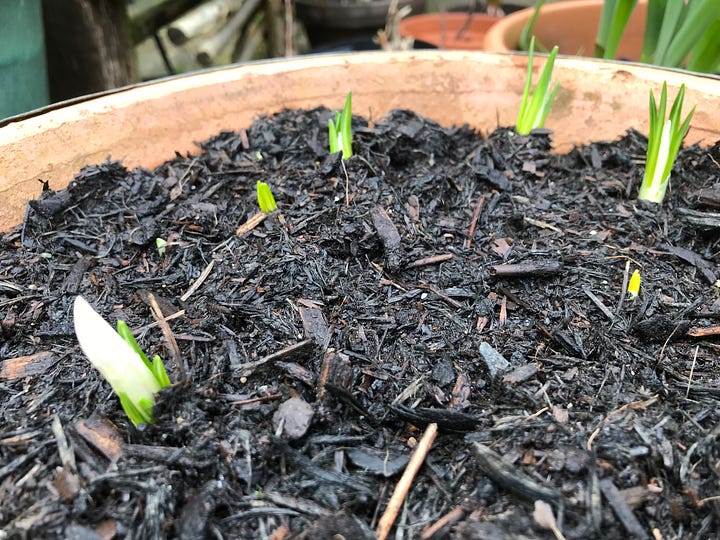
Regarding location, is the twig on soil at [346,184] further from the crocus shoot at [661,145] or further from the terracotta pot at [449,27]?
the terracotta pot at [449,27]

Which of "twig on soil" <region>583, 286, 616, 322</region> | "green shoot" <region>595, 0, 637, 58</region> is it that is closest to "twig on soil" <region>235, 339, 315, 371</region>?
"twig on soil" <region>583, 286, 616, 322</region>

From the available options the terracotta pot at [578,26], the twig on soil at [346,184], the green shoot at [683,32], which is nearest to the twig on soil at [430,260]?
the twig on soil at [346,184]

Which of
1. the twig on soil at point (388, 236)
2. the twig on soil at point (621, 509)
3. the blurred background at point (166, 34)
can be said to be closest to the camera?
the twig on soil at point (621, 509)

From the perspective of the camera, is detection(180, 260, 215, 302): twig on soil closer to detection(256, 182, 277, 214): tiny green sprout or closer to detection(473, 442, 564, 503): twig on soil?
detection(256, 182, 277, 214): tiny green sprout

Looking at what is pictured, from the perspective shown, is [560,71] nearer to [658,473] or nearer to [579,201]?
[579,201]

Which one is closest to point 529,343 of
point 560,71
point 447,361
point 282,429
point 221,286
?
point 447,361

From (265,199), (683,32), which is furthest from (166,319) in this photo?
(683,32)

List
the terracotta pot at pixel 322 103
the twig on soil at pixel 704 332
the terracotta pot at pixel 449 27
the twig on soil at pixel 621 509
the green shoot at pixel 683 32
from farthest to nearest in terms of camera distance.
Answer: the terracotta pot at pixel 449 27, the green shoot at pixel 683 32, the terracotta pot at pixel 322 103, the twig on soil at pixel 704 332, the twig on soil at pixel 621 509
